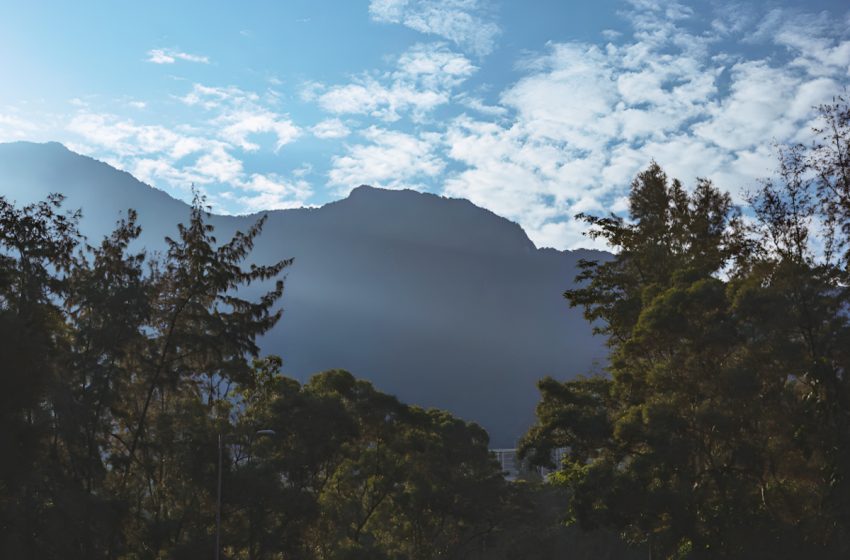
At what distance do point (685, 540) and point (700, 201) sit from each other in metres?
14.3

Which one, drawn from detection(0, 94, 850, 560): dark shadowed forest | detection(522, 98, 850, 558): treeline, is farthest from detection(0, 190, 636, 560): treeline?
detection(522, 98, 850, 558): treeline

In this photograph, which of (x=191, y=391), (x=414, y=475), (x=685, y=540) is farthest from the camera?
(x=414, y=475)

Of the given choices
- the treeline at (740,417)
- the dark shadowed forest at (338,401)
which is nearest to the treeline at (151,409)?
the dark shadowed forest at (338,401)

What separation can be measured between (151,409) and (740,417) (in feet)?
74.1

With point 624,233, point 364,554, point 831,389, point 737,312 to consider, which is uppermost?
point 624,233

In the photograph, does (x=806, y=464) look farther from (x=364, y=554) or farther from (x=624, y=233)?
(x=364, y=554)

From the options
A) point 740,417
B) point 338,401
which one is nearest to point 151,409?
point 338,401

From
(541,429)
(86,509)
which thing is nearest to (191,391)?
(86,509)

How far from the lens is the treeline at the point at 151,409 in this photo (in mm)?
26625

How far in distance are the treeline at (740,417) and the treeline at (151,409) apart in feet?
36.9

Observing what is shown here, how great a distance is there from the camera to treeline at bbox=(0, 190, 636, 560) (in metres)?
26.6

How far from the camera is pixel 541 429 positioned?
103 feet

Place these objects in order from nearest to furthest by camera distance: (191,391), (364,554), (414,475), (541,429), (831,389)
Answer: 1. (831,389)
2. (541,429)
3. (191,391)
4. (364,554)
5. (414,475)

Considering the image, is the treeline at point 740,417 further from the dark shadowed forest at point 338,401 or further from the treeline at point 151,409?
the treeline at point 151,409
